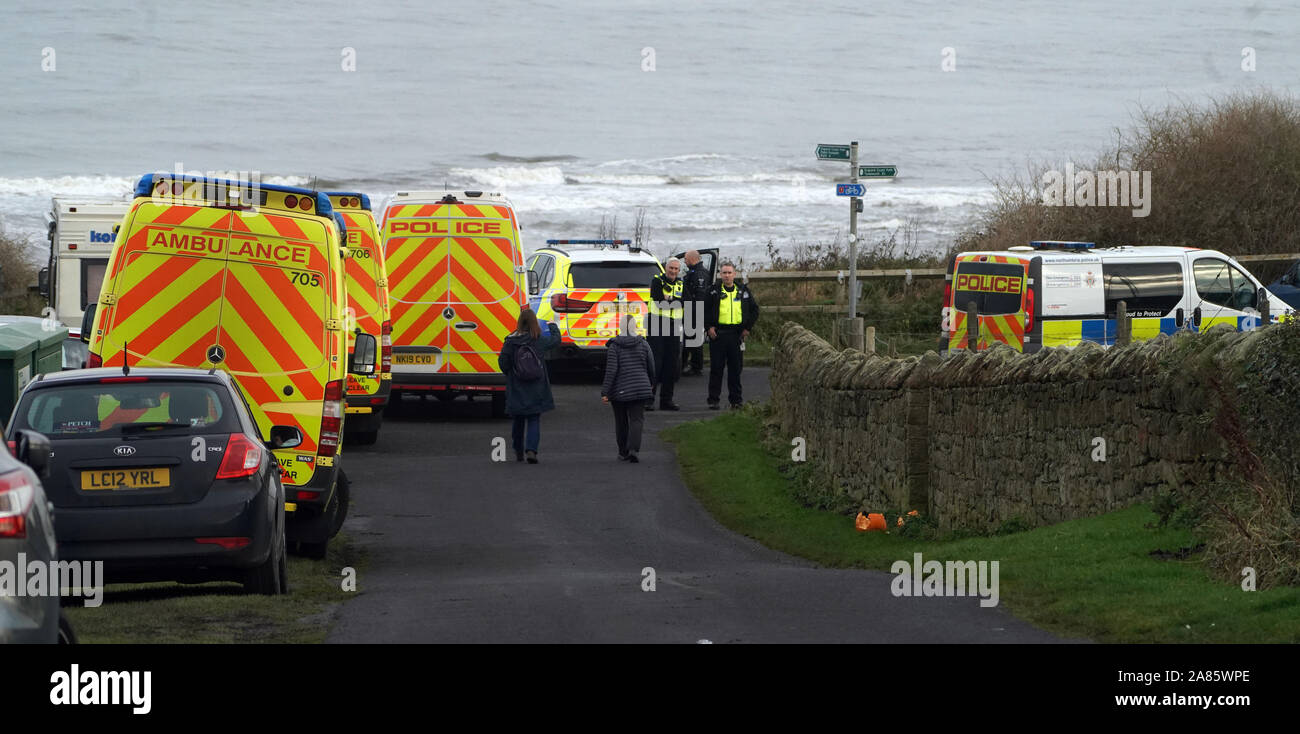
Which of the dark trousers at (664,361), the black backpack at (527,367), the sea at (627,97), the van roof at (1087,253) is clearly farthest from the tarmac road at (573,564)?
the sea at (627,97)

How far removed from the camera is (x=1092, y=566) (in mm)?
10352

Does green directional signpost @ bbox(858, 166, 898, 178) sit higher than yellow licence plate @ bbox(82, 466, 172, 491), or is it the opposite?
green directional signpost @ bbox(858, 166, 898, 178)

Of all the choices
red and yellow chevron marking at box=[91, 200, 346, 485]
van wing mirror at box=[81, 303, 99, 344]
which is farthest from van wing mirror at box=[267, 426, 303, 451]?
van wing mirror at box=[81, 303, 99, 344]

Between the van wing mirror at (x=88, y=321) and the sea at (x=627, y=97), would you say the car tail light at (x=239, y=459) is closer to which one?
the van wing mirror at (x=88, y=321)

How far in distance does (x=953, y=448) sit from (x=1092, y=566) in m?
3.63

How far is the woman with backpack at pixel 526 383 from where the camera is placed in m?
18.5

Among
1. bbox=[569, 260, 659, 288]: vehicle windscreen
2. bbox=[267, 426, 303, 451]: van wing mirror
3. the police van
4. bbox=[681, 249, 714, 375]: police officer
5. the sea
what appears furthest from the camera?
the sea

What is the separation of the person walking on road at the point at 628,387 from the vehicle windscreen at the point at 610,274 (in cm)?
660

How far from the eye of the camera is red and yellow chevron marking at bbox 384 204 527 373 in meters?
Answer: 21.8

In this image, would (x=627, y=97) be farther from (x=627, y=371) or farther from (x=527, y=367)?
(x=527, y=367)

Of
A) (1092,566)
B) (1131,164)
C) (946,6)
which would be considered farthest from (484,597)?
(946,6)

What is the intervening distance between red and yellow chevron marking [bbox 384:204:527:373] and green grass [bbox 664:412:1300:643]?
553 centimetres

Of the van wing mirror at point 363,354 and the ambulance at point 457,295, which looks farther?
the ambulance at point 457,295

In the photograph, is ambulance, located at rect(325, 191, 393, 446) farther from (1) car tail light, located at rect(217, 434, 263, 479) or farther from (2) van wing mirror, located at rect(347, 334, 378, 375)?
(1) car tail light, located at rect(217, 434, 263, 479)
